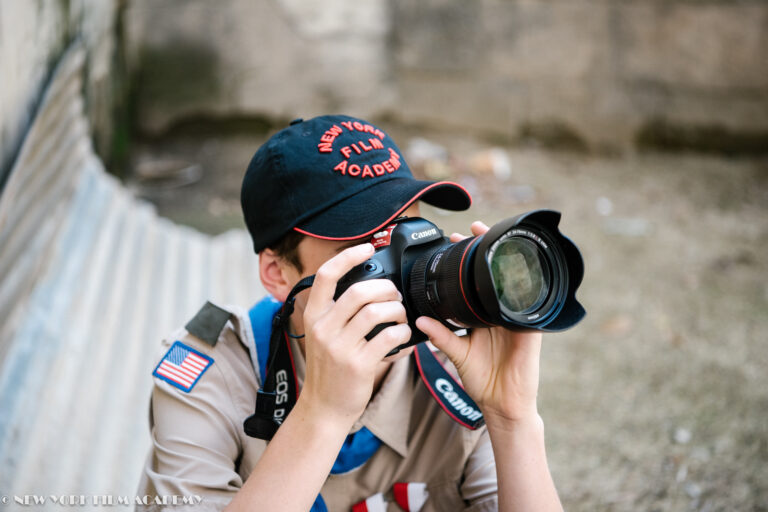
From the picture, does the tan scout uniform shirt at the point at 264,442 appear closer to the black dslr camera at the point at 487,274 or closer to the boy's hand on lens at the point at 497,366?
the boy's hand on lens at the point at 497,366

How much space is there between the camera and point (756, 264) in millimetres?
3252

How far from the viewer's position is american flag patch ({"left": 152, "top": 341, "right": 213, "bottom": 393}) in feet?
3.58

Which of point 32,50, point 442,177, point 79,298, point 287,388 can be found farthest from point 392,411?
point 442,177

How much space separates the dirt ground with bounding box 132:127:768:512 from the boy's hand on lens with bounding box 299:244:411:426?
49.2 inches

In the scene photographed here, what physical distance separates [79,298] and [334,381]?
1.39 meters

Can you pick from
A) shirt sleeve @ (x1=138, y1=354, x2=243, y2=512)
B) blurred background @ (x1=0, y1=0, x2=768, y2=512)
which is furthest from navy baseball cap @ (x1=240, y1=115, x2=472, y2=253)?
blurred background @ (x1=0, y1=0, x2=768, y2=512)

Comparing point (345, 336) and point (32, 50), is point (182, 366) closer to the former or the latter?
point (345, 336)

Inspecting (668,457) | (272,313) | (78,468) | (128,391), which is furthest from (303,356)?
(668,457)

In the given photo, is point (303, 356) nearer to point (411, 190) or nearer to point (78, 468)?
point (411, 190)

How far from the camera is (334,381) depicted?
0.98m

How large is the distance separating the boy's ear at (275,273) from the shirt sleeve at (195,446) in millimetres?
184

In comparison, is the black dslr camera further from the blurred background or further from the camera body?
the blurred background

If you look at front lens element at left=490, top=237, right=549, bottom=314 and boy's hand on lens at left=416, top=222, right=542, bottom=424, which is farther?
boy's hand on lens at left=416, top=222, right=542, bottom=424

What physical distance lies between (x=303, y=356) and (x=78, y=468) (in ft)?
2.55
